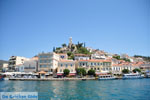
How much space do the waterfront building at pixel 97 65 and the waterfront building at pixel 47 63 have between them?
9089mm

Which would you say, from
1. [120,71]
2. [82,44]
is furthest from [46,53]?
[82,44]

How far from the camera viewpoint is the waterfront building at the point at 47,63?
1620 inches

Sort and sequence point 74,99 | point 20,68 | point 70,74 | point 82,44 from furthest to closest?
point 82,44 → point 20,68 → point 70,74 → point 74,99

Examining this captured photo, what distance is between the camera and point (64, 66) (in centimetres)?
4188

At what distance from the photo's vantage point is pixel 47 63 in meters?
41.5

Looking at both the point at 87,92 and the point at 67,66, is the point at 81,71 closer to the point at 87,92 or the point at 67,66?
the point at 67,66

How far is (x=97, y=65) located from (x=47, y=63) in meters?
17.1

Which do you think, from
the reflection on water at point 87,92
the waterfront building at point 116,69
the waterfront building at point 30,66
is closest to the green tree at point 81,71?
the waterfront building at point 116,69

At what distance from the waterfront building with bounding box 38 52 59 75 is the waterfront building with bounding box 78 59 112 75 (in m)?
9.09

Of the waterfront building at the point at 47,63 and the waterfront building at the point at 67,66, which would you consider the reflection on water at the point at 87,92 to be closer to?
the waterfront building at the point at 47,63

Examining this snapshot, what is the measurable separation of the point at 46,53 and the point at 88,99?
99.4 feet

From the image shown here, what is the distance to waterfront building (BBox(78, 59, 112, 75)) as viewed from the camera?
43.7 meters

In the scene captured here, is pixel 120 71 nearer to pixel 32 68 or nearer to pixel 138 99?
pixel 32 68

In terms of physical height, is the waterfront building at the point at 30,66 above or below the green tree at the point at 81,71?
above
